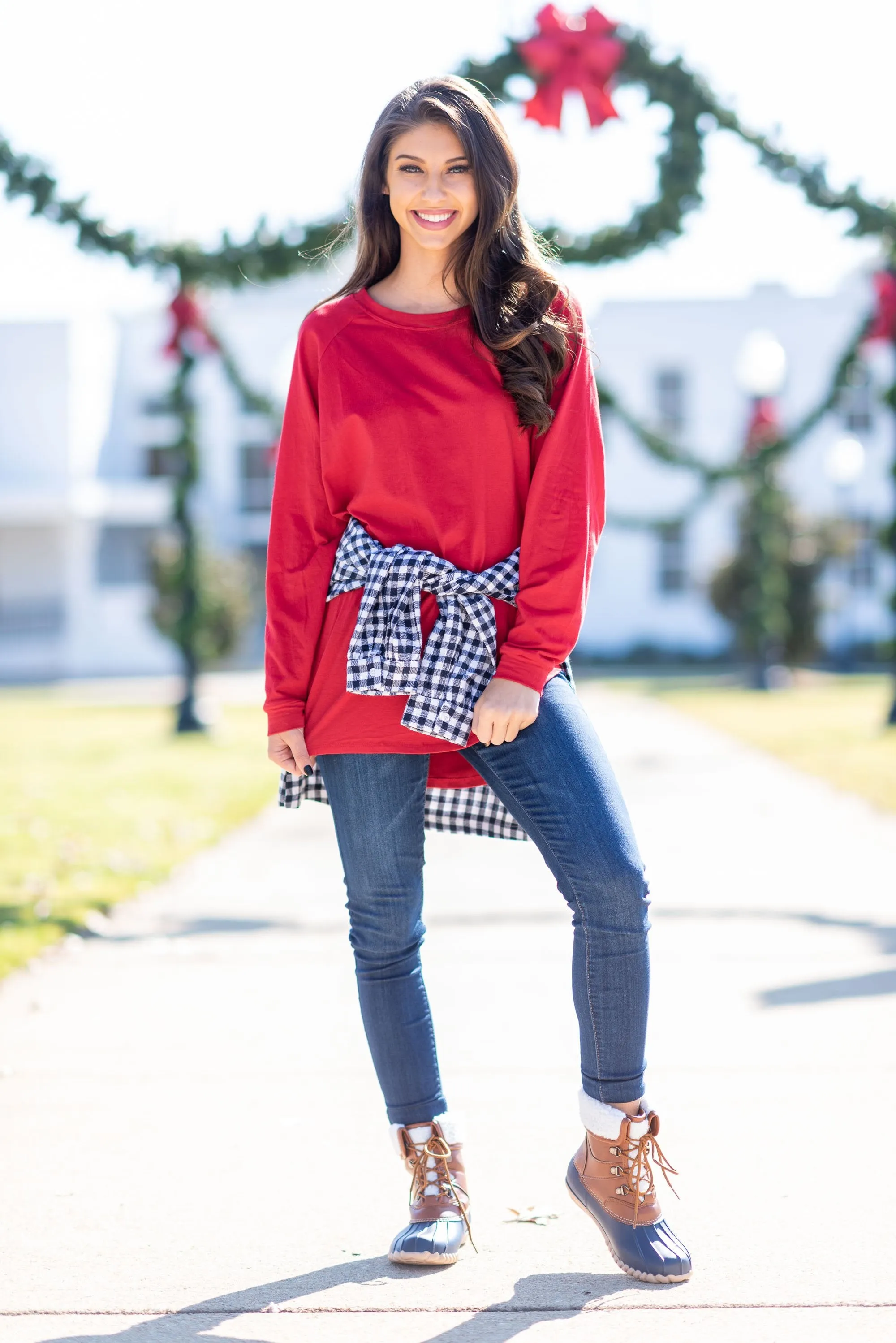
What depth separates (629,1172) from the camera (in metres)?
2.49

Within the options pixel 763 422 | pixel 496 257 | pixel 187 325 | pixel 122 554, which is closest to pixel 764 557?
pixel 763 422

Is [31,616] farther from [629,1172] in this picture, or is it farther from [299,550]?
[629,1172]

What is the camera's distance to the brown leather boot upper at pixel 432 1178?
2.63m

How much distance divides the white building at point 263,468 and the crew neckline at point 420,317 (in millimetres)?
26271

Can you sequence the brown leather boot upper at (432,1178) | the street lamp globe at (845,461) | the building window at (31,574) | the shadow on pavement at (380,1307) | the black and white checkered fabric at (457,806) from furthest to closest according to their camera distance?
the building window at (31,574) → the street lamp globe at (845,461) → the black and white checkered fabric at (457,806) → the brown leather boot upper at (432,1178) → the shadow on pavement at (380,1307)

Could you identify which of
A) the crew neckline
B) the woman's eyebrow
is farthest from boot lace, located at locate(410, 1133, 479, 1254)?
the woman's eyebrow

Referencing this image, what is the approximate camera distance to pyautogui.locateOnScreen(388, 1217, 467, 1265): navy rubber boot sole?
2559mm

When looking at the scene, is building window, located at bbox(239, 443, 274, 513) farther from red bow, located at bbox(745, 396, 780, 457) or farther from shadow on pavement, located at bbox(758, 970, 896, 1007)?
shadow on pavement, located at bbox(758, 970, 896, 1007)

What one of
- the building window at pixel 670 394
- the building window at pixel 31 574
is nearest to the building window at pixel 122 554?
the building window at pixel 31 574

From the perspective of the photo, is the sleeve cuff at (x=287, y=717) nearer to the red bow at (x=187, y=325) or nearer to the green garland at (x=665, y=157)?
the green garland at (x=665, y=157)

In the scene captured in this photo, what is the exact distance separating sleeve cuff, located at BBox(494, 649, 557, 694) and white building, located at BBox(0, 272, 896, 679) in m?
26.4

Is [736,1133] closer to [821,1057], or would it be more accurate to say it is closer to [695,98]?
[821,1057]

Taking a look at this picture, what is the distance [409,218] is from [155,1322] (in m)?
1.86

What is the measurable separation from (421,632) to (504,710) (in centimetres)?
Answer: 21
